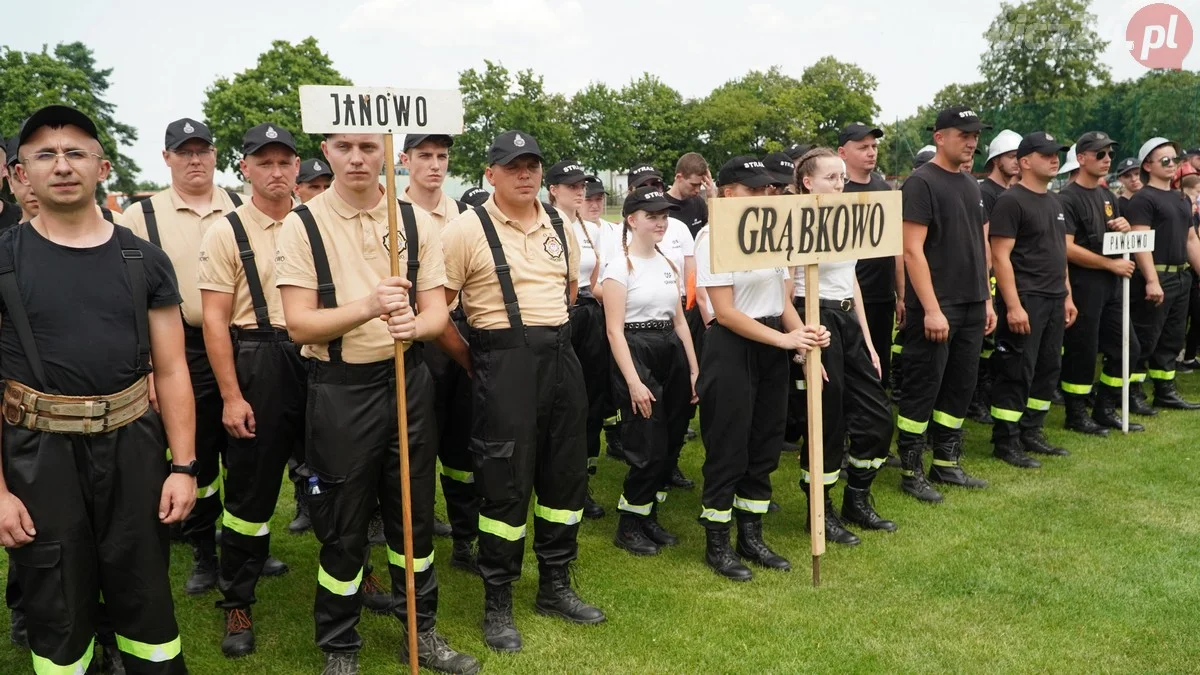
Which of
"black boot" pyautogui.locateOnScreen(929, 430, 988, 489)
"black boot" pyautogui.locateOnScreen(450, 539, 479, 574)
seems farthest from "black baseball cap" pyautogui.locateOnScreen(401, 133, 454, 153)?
"black boot" pyautogui.locateOnScreen(929, 430, 988, 489)

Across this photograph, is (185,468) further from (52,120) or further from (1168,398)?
(1168,398)

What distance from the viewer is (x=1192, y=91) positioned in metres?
22.3

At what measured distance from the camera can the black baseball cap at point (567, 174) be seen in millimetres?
5906

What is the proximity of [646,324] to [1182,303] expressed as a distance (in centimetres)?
634

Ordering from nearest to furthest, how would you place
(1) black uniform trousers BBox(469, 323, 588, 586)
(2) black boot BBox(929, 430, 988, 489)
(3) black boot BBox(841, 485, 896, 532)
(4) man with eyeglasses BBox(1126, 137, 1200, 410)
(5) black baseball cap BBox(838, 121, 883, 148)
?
(1) black uniform trousers BBox(469, 323, 588, 586), (3) black boot BBox(841, 485, 896, 532), (2) black boot BBox(929, 430, 988, 489), (5) black baseball cap BBox(838, 121, 883, 148), (4) man with eyeglasses BBox(1126, 137, 1200, 410)

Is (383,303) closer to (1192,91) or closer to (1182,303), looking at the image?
(1182,303)

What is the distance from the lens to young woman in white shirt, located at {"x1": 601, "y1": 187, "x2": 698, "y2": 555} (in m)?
5.05

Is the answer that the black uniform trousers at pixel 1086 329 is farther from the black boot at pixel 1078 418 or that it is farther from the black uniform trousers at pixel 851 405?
the black uniform trousers at pixel 851 405

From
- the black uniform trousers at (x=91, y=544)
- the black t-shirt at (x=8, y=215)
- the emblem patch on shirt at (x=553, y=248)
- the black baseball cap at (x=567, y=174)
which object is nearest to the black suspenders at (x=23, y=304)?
the black uniform trousers at (x=91, y=544)

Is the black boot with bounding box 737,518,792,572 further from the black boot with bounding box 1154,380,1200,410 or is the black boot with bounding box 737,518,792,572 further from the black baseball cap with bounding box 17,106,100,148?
the black boot with bounding box 1154,380,1200,410

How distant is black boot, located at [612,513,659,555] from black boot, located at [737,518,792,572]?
55 centimetres

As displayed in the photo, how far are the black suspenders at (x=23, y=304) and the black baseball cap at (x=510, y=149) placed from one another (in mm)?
1643

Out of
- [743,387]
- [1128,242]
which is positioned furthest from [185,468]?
[1128,242]

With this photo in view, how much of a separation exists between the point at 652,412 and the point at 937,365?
7.49ft
